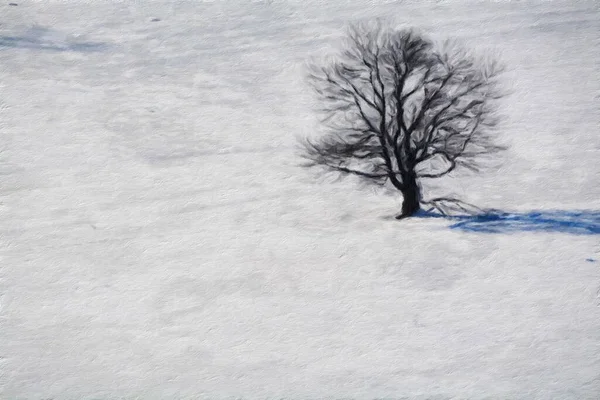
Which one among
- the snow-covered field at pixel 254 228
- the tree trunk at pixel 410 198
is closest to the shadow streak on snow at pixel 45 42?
the snow-covered field at pixel 254 228

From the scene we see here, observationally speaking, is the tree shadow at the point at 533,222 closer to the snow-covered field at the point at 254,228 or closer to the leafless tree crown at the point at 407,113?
the snow-covered field at the point at 254,228

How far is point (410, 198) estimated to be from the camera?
221 centimetres

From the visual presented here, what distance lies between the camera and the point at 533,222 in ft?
7.07

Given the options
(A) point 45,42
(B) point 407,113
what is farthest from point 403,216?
(A) point 45,42

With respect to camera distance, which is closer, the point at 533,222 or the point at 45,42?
the point at 533,222

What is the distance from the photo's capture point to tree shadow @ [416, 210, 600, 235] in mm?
2150

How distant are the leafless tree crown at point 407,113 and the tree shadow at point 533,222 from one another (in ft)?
0.65

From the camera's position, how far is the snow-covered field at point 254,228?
209 cm

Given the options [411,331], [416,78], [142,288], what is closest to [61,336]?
[142,288]

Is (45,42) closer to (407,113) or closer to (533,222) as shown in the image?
(407,113)

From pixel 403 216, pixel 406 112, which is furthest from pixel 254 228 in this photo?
pixel 406 112

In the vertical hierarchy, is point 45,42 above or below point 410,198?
above

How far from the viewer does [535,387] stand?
6.87 ft

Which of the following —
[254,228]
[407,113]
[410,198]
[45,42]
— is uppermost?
[45,42]
